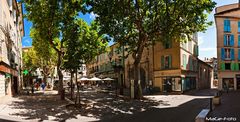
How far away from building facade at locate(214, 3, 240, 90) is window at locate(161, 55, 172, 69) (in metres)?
12.2

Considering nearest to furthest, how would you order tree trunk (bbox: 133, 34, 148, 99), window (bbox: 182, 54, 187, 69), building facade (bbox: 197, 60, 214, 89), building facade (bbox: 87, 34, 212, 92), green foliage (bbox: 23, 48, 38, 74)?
tree trunk (bbox: 133, 34, 148, 99), building facade (bbox: 87, 34, 212, 92), window (bbox: 182, 54, 187, 69), building facade (bbox: 197, 60, 214, 89), green foliage (bbox: 23, 48, 38, 74)

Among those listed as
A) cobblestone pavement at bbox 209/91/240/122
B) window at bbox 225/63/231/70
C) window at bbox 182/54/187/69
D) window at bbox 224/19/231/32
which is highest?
window at bbox 224/19/231/32

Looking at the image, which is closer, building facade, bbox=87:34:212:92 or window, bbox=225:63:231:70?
building facade, bbox=87:34:212:92

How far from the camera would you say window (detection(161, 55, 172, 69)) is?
111ft

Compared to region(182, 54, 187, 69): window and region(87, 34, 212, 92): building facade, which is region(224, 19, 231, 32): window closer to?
region(87, 34, 212, 92): building facade

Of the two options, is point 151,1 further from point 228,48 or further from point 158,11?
point 228,48

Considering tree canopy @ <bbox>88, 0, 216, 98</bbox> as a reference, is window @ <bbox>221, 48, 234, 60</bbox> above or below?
below

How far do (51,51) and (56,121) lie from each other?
93.6ft

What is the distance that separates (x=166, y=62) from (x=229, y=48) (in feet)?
45.1

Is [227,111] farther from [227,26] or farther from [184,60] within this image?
[227,26]

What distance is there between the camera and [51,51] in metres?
40.5

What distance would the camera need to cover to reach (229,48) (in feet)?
137

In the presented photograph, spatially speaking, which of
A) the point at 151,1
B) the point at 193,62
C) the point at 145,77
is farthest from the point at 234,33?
the point at 151,1

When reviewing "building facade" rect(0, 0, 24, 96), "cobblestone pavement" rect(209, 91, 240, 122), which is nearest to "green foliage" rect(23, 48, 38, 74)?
"building facade" rect(0, 0, 24, 96)
